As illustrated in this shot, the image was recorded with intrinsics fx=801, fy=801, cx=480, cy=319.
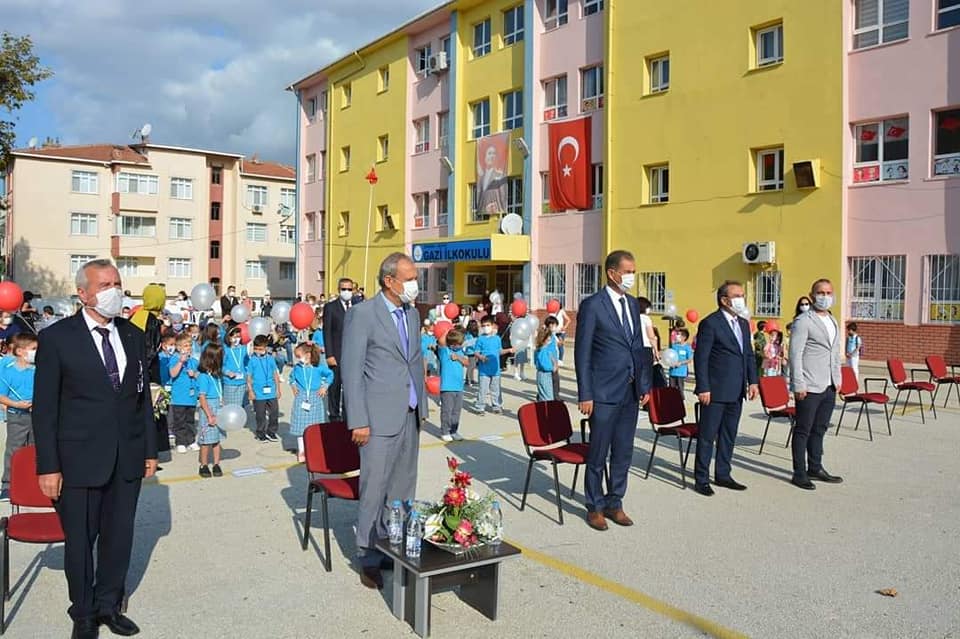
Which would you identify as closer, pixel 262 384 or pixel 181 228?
pixel 262 384

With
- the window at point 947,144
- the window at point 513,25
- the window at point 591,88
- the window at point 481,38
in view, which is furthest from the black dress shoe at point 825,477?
the window at point 481,38

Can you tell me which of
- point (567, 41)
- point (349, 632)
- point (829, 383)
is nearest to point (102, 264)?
point (349, 632)

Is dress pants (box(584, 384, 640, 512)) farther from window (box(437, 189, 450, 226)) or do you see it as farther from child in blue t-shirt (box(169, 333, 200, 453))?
window (box(437, 189, 450, 226))

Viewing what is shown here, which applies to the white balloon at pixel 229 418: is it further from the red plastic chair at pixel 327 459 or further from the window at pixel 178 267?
the window at pixel 178 267

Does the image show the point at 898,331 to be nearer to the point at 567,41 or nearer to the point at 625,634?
the point at 567,41

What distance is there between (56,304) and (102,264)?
36089 mm

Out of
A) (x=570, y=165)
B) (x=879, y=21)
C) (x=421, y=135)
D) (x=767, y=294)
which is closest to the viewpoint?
(x=879, y=21)

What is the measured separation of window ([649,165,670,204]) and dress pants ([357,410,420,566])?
69.0 feet

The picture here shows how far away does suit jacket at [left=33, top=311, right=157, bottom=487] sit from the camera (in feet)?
14.1

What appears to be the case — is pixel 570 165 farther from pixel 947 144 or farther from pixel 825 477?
pixel 825 477

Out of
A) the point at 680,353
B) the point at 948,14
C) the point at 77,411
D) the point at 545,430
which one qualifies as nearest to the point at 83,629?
the point at 77,411

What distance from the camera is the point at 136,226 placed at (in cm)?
5806

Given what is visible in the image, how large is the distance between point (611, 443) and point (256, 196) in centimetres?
5917

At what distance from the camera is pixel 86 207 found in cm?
5641
